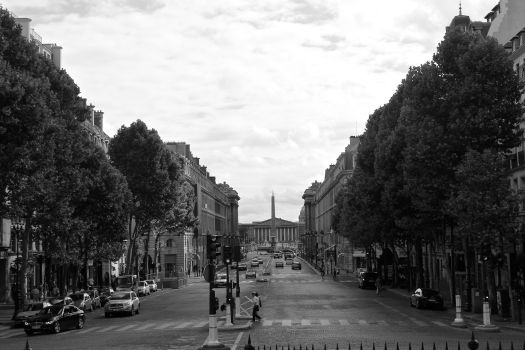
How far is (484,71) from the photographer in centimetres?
4472

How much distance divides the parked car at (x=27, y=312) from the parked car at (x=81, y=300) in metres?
7.48

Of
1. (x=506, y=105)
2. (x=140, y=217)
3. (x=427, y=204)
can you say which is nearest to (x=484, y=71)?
(x=506, y=105)

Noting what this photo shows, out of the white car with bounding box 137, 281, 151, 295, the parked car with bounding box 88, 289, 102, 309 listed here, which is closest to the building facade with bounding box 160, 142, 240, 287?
the white car with bounding box 137, 281, 151, 295

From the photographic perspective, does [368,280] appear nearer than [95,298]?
No

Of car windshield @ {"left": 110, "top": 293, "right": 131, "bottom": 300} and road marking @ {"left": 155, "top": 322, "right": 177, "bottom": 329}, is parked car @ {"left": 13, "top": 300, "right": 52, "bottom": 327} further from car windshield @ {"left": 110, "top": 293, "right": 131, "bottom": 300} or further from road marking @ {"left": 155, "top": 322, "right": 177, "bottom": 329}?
road marking @ {"left": 155, "top": 322, "right": 177, "bottom": 329}

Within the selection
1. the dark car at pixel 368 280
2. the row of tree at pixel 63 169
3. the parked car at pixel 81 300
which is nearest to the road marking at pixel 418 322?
the row of tree at pixel 63 169

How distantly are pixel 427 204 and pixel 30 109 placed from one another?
2527cm

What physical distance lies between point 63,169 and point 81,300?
457 inches

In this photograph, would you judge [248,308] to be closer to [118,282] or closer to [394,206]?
[394,206]

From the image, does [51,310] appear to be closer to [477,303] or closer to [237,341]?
[237,341]

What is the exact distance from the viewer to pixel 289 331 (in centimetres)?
3631

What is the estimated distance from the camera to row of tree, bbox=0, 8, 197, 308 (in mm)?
35719

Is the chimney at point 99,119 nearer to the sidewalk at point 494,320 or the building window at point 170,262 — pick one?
the building window at point 170,262

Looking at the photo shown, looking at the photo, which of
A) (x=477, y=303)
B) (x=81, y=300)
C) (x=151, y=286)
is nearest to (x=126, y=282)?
(x=151, y=286)
